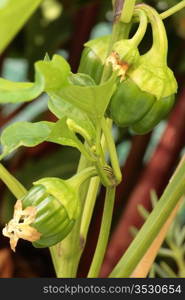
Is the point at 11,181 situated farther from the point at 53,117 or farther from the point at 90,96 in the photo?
the point at 53,117

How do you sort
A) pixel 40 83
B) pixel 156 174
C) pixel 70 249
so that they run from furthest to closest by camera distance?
pixel 156 174 → pixel 70 249 → pixel 40 83

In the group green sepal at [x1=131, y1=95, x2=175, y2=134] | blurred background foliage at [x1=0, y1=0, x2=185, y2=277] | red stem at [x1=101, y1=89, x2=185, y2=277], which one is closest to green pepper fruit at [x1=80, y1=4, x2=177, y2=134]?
green sepal at [x1=131, y1=95, x2=175, y2=134]

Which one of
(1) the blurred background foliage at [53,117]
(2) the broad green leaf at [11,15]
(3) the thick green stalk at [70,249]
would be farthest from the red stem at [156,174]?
(2) the broad green leaf at [11,15]

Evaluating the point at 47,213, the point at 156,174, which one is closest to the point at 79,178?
the point at 47,213

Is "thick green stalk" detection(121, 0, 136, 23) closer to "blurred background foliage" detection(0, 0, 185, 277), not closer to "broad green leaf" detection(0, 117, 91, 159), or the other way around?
"broad green leaf" detection(0, 117, 91, 159)

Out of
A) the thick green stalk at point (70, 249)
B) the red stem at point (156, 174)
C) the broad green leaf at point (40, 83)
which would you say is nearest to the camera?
the broad green leaf at point (40, 83)

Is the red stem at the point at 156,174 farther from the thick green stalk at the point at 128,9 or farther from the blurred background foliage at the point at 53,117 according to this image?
the thick green stalk at the point at 128,9
